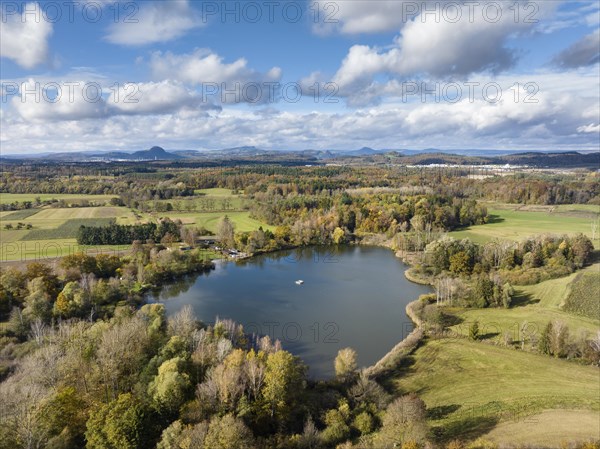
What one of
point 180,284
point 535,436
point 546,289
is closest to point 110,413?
point 535,436

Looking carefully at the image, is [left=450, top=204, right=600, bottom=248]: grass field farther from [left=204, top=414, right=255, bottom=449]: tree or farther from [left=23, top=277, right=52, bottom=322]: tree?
[left=23, top=277, right=52, bottom=322]: tree

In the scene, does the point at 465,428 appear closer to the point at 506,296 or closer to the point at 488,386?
the point at 488,386

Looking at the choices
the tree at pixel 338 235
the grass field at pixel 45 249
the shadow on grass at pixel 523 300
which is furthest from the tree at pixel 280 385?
the tree at pixel 338 235

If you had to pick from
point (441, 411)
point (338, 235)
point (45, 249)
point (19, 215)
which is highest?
point (19, 215)

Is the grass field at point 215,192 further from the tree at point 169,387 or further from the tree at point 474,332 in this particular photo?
the tree at point 169,387

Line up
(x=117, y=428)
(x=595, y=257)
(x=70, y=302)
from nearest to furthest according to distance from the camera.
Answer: (x=117, y=428)
(x=70, y=302)
(x=595, y=257)

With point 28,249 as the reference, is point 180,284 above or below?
below

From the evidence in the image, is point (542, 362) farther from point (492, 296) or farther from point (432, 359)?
point (492, 296)

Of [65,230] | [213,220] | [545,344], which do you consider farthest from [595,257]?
[65,230]
